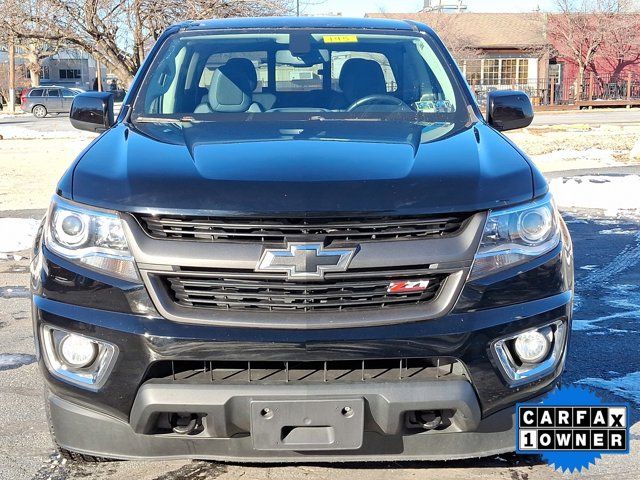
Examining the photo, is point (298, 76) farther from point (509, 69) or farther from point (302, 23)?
point (509, 69)

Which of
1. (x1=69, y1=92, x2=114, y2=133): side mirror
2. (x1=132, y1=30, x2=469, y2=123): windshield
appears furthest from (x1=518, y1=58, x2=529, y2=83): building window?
(x1=69, y1=92, x2=114, y2=133): side mirror

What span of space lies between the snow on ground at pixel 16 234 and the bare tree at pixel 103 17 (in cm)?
710

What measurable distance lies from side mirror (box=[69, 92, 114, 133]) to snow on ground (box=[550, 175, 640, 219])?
599 cm

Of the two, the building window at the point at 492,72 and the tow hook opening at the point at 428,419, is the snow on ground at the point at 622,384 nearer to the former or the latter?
the tow hook opening at the point at 428,419

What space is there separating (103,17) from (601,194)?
31.4ft

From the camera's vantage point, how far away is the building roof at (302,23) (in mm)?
4836

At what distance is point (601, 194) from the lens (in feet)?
34.3

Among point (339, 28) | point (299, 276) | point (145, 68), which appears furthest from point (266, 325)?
point (339, 28)

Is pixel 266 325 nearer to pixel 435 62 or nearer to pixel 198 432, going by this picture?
pixel 198 432

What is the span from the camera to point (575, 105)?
42.2 m

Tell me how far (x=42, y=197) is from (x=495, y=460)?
9.02m

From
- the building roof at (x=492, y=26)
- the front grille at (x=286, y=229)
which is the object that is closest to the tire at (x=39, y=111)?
the building roof at (x=492, y=26)

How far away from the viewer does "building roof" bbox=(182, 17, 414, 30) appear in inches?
190

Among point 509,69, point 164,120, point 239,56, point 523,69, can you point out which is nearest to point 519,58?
point 523,69
